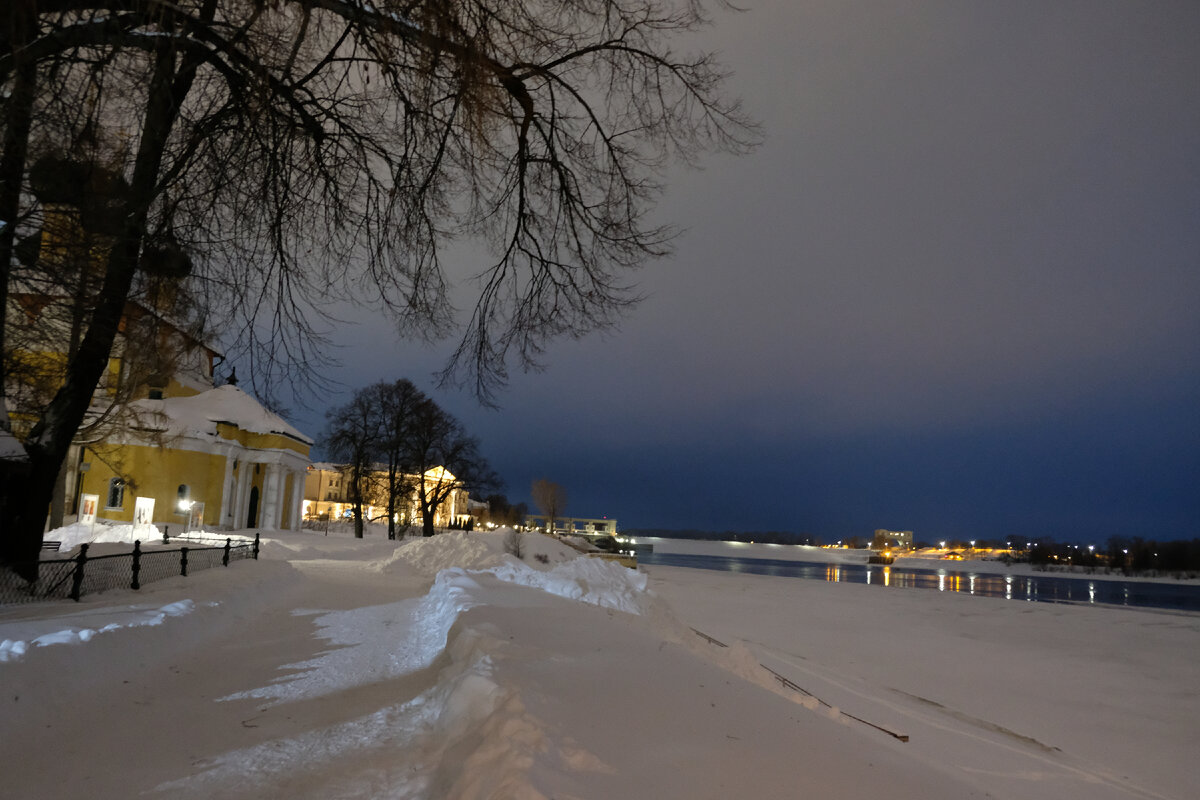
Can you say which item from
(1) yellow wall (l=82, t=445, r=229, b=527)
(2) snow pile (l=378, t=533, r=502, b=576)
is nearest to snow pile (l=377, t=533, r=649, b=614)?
(2) snow pile (l=378, t=533, r=502, b=576)

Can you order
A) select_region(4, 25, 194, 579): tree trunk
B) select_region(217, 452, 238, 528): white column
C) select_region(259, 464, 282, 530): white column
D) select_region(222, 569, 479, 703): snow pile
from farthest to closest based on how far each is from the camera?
select_region(259, 464, 282, 530): white column, select_region(217, 452, 238, 528): white column, select_region(222, 569, 479, 703): snow pile, select_region(4, 25, 194, 579): tree trunk

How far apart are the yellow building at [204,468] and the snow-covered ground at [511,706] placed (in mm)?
16821

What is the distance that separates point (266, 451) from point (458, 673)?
39911 millimetres

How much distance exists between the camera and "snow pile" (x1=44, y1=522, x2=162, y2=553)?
927 inches

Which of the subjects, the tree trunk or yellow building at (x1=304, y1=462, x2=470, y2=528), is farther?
yellow building at (x1=304, y1=462, x2=470, y2=528)

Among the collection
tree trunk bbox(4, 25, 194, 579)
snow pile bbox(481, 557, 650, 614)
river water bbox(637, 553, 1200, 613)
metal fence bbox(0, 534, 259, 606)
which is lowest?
river water bbox(637, 553, 1200, 613)

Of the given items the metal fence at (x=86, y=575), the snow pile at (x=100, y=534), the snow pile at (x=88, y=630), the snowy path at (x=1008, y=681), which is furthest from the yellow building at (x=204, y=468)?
the snowy path at (x=1008, y=681)

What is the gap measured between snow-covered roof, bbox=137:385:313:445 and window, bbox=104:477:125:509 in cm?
324

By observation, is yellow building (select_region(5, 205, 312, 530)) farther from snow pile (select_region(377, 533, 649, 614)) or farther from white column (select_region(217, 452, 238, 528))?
snow pile (select_region(377, 533, 649, 614))

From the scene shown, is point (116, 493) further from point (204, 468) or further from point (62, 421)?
point (62, 421)

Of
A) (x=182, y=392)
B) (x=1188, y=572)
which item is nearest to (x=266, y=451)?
(x=182, y=392)

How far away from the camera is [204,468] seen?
1470 inches

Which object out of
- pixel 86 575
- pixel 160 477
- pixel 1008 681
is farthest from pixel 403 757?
pixel 160 477

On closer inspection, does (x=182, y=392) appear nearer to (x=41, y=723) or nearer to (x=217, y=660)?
(x=217, y=660)
